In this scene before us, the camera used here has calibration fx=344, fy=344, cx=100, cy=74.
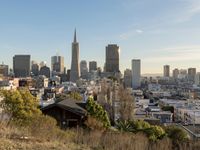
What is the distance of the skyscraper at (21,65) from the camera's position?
151 m

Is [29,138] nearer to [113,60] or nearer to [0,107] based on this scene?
[0,107]

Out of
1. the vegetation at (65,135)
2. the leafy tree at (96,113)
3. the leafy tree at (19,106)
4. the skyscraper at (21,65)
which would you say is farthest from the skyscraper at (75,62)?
the leafy tree at (96,113)

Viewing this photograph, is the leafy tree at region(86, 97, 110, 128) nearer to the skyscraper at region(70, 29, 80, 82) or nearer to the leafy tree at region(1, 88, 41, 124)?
the leafy tree at region(1, 88, 41, 124)

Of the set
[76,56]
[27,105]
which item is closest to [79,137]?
[27,105]

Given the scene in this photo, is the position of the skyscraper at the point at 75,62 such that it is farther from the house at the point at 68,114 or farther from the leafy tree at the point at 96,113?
the leafy tree at the point at 96,113

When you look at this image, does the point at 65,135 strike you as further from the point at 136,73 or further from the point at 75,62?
the point at 136,73

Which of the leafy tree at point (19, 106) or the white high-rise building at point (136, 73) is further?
the white high-rise building at point (136, 73)

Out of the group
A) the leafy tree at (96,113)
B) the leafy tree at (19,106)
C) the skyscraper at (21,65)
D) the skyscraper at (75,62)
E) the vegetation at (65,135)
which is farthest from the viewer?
the skyscraper at (21,65)

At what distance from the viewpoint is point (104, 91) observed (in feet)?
145

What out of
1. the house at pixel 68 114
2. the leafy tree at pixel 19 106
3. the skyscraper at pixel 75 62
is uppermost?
the skyscraper at pixel 75 62

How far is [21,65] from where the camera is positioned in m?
152

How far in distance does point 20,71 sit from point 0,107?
134m

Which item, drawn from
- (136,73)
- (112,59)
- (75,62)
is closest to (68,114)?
(75,62)

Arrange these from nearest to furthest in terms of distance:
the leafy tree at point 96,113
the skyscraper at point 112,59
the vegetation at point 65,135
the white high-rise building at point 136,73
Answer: the vegetation at point 65,135, the leafy tree at point 96,113, the white high-rise building at point 136,73, the skyscraper at point 112,59
